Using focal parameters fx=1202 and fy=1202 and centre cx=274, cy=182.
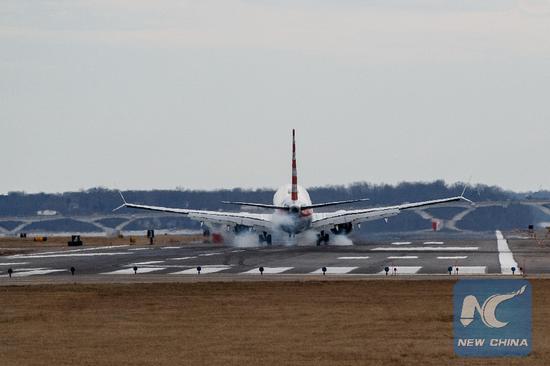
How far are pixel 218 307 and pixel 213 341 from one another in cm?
1019

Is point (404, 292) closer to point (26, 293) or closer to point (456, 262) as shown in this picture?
point (26, 293)

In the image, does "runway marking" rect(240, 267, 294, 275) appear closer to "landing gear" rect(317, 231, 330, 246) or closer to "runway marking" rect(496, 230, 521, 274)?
"runway marking" rect(496, 230, 521, 274)

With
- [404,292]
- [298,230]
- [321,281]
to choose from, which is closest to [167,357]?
[404,292]

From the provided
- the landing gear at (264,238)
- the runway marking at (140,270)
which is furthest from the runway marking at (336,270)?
the landing gear at (264,238)

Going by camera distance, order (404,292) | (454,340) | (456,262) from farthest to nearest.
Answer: (456,262)
(404,292)
(454,340)

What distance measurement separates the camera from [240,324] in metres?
39.6

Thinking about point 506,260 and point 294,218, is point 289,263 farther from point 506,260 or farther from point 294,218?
point 294,218

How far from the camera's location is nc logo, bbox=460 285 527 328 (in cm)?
3569

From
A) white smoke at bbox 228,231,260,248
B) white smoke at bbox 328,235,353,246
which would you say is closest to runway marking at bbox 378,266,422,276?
white smoke at bbox 328,235,353,246

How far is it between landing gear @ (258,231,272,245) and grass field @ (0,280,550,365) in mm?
64445

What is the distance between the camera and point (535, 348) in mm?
32844

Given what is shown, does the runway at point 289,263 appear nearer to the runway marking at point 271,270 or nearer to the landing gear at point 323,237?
the runway marking at point 271,270

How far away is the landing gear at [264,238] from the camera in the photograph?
121406 millimetres

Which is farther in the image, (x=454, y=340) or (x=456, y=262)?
(x=456, y=262)
